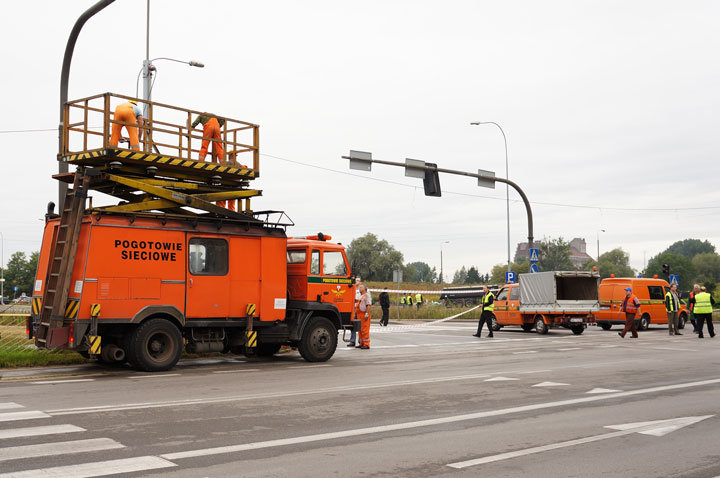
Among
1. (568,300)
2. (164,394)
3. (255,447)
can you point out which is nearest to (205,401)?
(164,394)

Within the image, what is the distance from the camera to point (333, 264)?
1585cm

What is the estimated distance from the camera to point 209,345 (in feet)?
45.7

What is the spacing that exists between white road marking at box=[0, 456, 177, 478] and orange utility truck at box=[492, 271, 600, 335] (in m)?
21.4

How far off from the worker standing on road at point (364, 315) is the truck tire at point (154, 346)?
7214mm

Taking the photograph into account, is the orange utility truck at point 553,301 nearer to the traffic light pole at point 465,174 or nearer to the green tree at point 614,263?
the traffic light pole at point 465,174

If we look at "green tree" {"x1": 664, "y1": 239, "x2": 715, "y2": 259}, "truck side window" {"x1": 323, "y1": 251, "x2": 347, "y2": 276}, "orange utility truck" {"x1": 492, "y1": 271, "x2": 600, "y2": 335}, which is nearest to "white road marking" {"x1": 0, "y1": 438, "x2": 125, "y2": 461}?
"truck side window" {"x1": 323, "y1": 251, "x2": 347, "y2": 276}

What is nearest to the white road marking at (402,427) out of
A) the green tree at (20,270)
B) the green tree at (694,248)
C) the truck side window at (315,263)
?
the truck side window at (315,263)

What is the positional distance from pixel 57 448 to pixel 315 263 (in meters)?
9.48

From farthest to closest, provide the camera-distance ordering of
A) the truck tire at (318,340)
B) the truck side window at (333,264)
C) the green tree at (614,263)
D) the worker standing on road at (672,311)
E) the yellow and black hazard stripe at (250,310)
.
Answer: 1. the green tree at (614,263)
2. the worker standing on road at (672,311)
3. the truck side window at (333,264)
4. the truck tire at (318,340)
5. the yellow and black hazard stripe at (250,310)

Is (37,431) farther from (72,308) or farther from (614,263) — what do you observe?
(614,263)

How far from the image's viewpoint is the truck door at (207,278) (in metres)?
13.5

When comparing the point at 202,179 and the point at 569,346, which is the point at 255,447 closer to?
the point at 202,179

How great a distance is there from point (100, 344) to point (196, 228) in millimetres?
2782

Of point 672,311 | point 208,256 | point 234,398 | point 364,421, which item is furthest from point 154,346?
point 672,311
